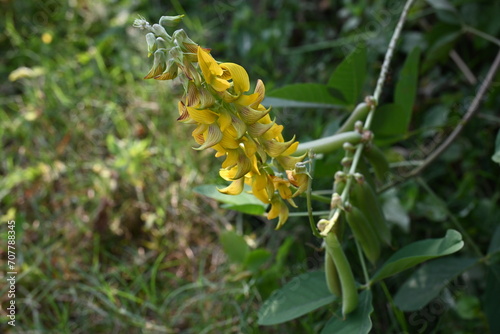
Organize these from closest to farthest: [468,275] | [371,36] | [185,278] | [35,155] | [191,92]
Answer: [191,92] → [468,275] → [185,278] → [371,36] → [35,155]

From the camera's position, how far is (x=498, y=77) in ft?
5.05

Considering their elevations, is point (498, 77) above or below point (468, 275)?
above

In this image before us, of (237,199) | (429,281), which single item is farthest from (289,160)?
(429,281)

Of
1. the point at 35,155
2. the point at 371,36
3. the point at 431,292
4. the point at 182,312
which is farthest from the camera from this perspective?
the point at 35,155

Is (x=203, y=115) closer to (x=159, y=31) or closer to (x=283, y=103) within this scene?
(x=159, y=31)

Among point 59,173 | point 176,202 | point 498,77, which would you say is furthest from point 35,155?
point 498,77

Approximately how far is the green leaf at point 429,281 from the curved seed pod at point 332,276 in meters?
0.19

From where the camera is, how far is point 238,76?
2.31 feet

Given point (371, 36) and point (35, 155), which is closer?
point (371, 36)

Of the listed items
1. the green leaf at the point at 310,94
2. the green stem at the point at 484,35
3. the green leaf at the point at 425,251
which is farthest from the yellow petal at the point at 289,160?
the green stem at the point at 484,35

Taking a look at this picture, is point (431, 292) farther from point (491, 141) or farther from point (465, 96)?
point (465, 96)

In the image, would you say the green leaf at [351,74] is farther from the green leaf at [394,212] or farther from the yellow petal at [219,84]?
A: the yellow petal at [219,84]

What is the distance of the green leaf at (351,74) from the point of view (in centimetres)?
110

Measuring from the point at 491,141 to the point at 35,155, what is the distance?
1542mm
